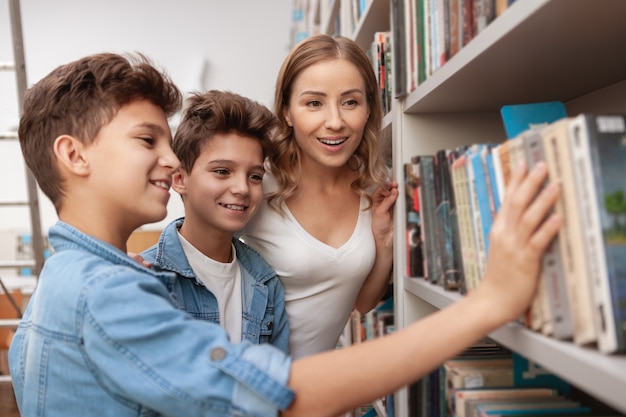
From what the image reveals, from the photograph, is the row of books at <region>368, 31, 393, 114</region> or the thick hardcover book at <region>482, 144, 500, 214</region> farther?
the row of books at <region>368, 31, 393, 114</region>

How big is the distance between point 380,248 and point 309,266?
19cm

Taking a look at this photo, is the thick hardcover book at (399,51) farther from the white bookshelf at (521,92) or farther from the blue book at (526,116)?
the blue book at (526,116)

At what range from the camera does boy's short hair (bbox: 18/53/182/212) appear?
2.92 feet

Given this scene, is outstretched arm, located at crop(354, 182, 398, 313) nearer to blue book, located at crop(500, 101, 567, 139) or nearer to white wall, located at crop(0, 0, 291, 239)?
blue book, located at crop(500, 101, 567, 139)

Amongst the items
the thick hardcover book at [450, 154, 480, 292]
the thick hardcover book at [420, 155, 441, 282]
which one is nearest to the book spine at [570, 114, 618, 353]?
the thick hardcover book at [450, 154, 480, 292]

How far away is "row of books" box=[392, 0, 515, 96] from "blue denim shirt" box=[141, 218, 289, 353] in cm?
53

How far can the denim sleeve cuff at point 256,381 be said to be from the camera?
667mm

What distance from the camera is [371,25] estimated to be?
172 centimetres

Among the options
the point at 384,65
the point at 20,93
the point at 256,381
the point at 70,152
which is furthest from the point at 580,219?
the point at 20,93

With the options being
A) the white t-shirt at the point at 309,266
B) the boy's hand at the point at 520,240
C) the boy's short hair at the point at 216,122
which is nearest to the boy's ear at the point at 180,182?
Result: the boy's short hair at the point at 216,122

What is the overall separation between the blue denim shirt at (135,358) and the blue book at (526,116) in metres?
0.42

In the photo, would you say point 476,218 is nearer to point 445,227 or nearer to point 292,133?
point 445,227

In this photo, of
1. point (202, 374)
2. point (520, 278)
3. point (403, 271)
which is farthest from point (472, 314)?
point (403, 271)

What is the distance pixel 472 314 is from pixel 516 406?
30 cm
